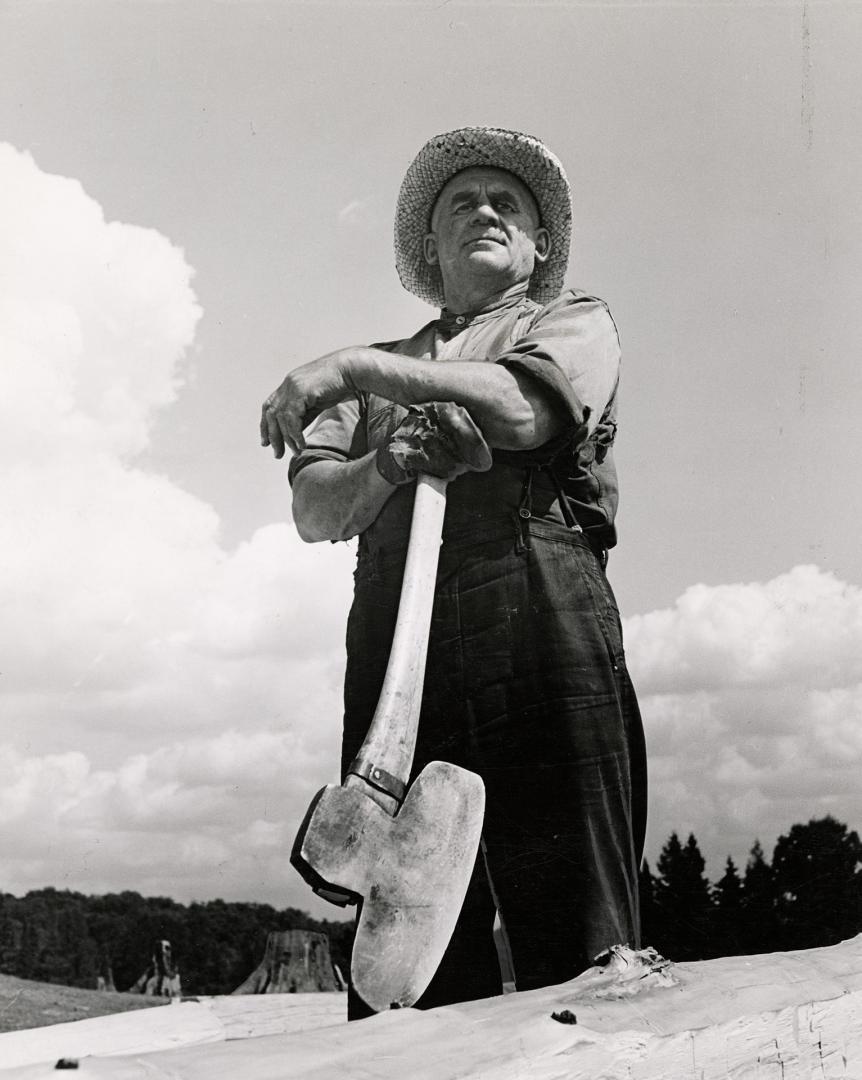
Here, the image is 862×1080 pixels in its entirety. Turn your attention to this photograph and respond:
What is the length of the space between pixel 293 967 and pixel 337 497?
8.31ft

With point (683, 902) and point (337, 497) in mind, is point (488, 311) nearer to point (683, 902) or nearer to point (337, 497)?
point (337, 497)

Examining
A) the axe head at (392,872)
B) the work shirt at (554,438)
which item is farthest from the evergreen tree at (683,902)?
the axe head at (392,872)

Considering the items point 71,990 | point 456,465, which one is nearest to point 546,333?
point 456,465

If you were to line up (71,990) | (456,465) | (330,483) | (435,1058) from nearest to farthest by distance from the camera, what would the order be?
(435,1058), (456,465), (330,483), (71,990)

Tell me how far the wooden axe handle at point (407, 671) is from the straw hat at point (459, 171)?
91 cm

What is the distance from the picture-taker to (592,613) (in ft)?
7.17

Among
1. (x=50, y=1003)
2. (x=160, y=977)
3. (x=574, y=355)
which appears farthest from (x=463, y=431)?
(x=50, y=1003)

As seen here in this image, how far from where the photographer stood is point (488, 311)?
2496 mm

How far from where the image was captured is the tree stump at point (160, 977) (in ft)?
13.4

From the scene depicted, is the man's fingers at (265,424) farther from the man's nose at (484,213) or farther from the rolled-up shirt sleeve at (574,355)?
the man's nose at (484,213)

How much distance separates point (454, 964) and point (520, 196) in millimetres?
1772

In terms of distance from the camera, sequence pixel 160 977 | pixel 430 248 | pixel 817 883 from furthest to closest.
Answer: pixel 160 977, pixel 817 883, pixel 430 248

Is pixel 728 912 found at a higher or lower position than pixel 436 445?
lower

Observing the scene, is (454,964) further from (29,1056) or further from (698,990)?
(29,1056)
